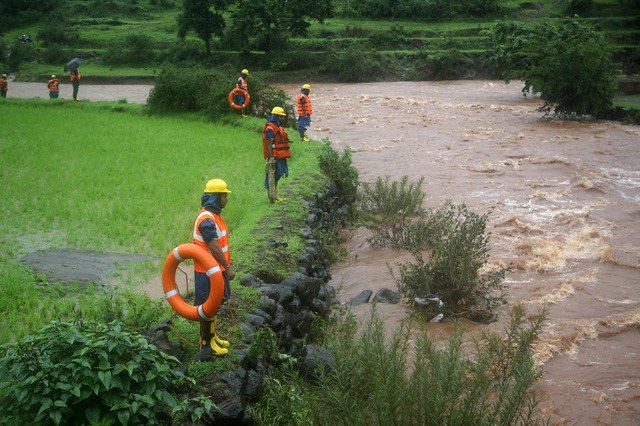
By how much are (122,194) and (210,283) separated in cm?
667

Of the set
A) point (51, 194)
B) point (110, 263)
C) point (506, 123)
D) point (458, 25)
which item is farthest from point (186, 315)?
point (458, 25)

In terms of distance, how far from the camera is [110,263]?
8078mm

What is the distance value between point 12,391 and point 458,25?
43.1m

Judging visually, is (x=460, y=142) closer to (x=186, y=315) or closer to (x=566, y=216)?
(x=566, y=216)

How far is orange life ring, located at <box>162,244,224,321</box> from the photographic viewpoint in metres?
5.07

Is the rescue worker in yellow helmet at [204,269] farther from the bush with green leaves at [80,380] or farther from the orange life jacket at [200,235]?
the bush with green leaves at [80,380]

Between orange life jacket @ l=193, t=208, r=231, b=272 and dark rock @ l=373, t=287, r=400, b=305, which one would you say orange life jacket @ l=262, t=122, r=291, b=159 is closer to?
dark rock @ l=373, t=287, r=400, b=305

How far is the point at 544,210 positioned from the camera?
12.6 m

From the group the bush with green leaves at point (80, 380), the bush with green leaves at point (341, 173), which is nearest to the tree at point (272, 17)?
the bush with green leaves at point (341, 173)

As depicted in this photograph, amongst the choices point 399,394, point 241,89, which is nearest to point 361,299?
point 399,394

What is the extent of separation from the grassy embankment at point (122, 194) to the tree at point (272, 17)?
1848 cm

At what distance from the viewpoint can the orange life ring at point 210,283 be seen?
507 cm

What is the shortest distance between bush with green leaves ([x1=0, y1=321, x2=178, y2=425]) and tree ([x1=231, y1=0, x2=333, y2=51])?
32.8 meters

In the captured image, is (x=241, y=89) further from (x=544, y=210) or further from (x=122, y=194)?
(x=544, y=210)
